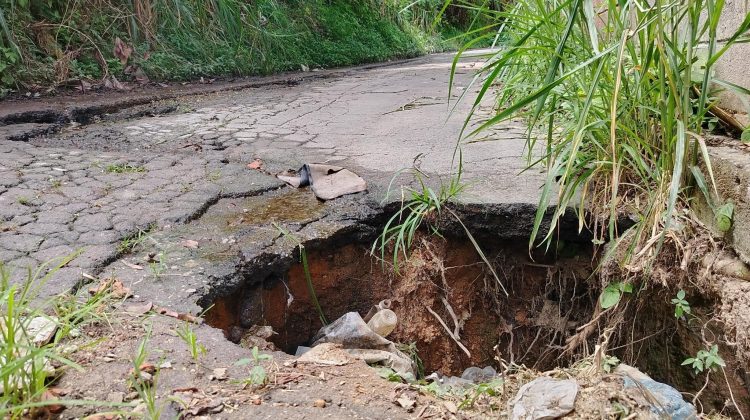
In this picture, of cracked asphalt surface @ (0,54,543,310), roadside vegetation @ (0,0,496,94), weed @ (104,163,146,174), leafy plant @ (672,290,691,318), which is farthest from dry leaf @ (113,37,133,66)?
leafy plant @ (672,290,691,318)

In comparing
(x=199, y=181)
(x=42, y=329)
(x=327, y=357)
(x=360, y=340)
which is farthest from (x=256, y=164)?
(x=42, y=329)

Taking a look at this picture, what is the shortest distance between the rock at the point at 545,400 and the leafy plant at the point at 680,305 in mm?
535

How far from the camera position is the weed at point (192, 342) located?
163cm

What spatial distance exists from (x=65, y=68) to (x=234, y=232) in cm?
407

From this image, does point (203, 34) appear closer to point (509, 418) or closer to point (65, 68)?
point (65, 68)

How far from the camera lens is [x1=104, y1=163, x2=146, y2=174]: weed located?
3137 millimetres

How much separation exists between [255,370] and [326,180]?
1472 millimetres

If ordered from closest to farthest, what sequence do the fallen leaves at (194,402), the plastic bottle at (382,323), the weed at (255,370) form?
the fallen leaves at (194,402)
the weed at (255,370)
the plastic bottle at (382,323)

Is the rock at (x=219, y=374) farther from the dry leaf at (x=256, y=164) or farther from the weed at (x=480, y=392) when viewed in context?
the dry leaf at (x=256, y=164)

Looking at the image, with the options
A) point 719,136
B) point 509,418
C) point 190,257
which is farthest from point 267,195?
point 719,136

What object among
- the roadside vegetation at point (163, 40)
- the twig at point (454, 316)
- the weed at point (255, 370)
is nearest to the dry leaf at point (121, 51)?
the roadside vegetation at point (163, 40)

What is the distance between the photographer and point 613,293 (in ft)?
7.12

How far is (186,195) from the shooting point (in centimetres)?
282

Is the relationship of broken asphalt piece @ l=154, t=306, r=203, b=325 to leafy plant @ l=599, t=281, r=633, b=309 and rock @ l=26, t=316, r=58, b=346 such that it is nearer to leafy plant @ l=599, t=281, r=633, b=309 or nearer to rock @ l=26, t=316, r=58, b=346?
rock @ l=26, t=316, r=58, b=346
